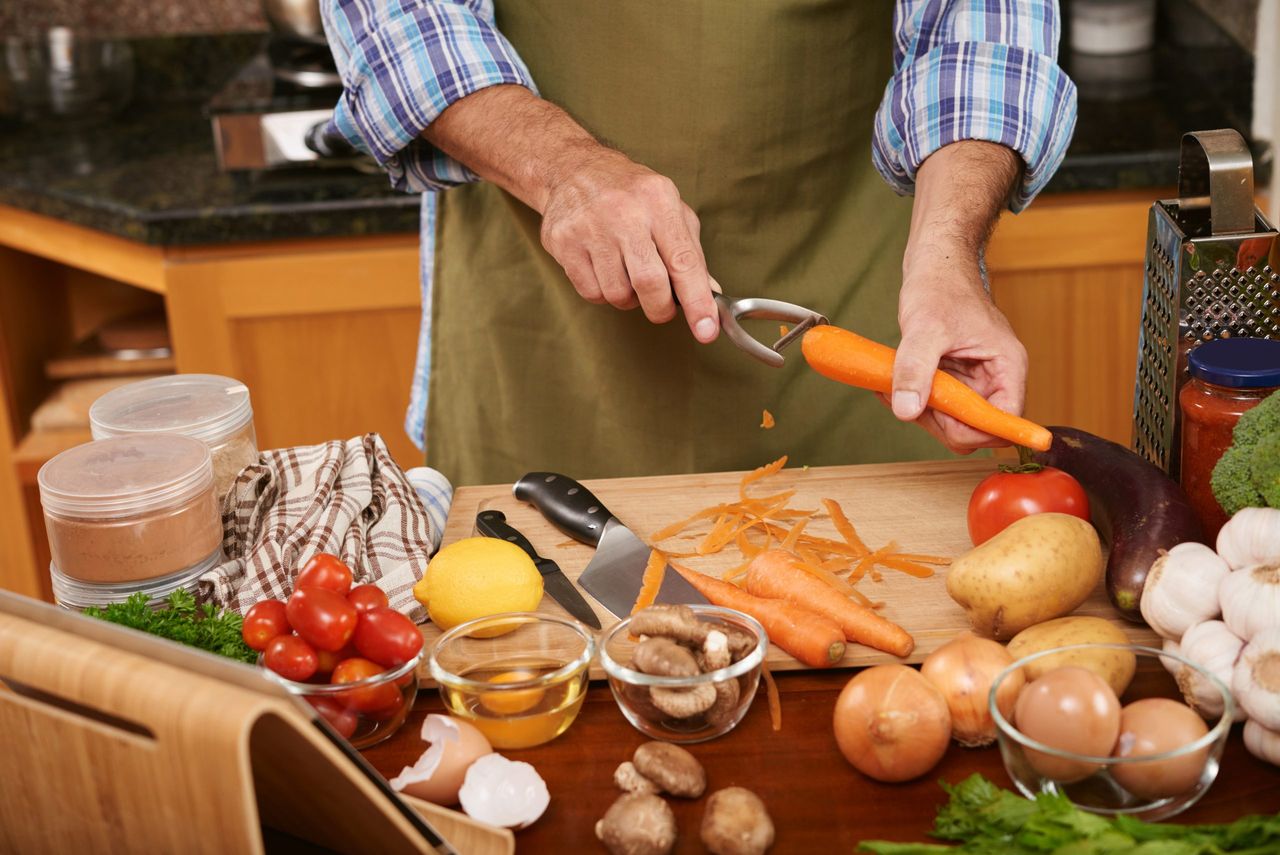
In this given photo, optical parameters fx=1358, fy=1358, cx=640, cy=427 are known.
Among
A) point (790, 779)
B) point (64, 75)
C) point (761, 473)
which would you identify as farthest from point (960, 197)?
point (64, 75)

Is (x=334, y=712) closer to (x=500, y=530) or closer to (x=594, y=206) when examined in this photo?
(x=500, y=530)

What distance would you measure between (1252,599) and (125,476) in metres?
0.93

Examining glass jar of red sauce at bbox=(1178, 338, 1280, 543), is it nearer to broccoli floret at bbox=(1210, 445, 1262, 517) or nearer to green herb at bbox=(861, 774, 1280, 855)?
broccoli floret at bbox=(1210, 445, 1262, 517)

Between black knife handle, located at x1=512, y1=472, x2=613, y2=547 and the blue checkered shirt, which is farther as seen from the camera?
the blue checkered shirt

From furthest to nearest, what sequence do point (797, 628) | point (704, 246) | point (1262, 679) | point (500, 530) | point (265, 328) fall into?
point (265, 328)
point (704, 246)
point (500, 530)
point (797, 628)
point (1262, 679)

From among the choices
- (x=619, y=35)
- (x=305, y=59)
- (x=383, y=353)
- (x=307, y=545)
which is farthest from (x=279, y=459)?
(x=305, y=59)

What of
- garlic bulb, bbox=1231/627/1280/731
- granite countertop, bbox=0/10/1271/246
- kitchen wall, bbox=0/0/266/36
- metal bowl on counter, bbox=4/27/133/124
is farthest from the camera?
kitchen wall, bbox=0/0/266/36

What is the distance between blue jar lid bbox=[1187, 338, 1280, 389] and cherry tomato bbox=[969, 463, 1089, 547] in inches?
6.5

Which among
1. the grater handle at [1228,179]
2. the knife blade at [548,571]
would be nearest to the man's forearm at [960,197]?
the grater handle at [1228,179]

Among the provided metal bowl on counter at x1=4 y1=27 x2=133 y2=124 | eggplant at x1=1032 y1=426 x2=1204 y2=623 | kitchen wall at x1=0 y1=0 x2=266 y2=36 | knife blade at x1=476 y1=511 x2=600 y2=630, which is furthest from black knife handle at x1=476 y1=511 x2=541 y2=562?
kitchen wall at x1=0 y1=0 x2=266 y2=36

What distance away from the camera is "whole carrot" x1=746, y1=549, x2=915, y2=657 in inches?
47.0

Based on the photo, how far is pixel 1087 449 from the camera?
1355 mm

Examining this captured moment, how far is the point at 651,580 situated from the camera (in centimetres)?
131

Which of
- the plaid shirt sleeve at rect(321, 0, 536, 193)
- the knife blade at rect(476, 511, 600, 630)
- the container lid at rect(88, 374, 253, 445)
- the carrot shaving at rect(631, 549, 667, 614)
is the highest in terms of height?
the plaid shirt sleeve at rect(321, 0, 536, 193)
